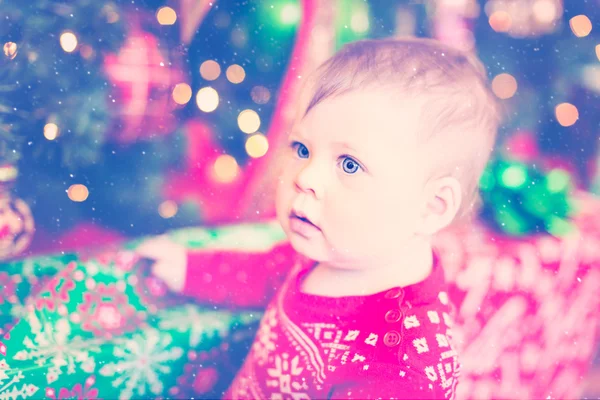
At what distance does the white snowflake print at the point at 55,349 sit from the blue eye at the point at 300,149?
42cm

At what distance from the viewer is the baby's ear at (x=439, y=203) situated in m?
0.82

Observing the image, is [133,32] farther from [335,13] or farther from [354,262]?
[354,262]

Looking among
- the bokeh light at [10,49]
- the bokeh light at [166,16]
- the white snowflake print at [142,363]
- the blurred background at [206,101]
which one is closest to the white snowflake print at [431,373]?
the blurred background at [206,101]

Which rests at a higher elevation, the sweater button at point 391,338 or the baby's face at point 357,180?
the baby's face at point 357,180

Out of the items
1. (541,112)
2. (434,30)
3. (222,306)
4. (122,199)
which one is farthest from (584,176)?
(122,199)

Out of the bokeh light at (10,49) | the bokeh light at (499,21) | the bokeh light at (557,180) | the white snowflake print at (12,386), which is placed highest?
the bokeh light at (499,21)

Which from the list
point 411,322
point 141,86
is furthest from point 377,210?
point 141,86

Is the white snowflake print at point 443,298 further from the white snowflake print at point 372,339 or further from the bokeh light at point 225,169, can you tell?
the bokeh light at point 225,169

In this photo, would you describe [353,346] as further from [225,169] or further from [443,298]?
[225,169]

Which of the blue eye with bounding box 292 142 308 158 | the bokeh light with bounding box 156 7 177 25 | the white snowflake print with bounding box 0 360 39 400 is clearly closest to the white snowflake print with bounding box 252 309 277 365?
the blue eye with bounding box 292 142 308 158

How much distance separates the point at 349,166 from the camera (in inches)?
31.9

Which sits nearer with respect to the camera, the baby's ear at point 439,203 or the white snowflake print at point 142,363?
the baby's ear at point 439,203

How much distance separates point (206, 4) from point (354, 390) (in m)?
0.56

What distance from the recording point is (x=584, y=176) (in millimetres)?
910
